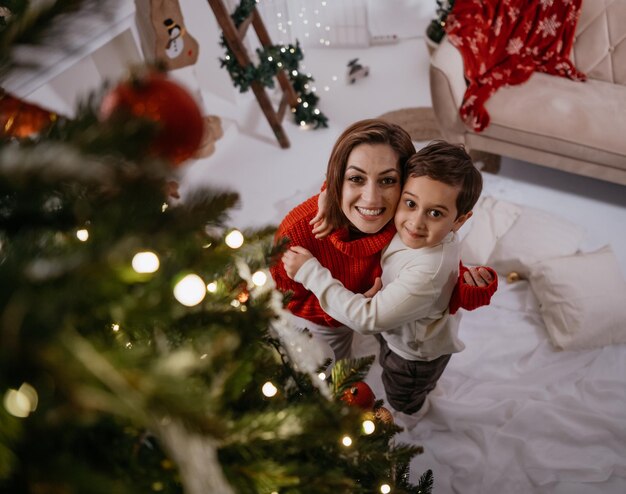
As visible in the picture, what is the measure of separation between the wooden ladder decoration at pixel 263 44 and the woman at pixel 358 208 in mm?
1369

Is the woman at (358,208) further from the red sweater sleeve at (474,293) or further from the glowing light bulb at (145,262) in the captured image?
the glowing light bulb at (145,262)

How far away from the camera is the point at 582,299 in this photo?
180cm

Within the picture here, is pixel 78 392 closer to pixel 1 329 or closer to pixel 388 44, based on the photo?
pixel 1 329

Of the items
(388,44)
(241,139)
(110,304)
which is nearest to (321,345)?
(110,304)

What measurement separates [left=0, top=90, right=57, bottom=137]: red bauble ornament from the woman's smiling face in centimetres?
64

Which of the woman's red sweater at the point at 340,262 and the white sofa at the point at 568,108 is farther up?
the woman's red sweater at the point at 340,262

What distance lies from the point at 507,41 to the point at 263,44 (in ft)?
4.27

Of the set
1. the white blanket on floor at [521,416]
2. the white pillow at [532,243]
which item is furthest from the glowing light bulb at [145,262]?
the white pillow at [532,243]

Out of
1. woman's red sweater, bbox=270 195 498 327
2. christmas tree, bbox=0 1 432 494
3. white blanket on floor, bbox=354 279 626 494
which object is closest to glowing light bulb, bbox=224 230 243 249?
christmas tree, bbox=0 1 432 494

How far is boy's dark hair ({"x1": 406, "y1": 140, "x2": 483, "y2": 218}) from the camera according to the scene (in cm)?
101

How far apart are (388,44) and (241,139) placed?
1.54 meters

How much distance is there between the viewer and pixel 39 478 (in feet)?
1.19

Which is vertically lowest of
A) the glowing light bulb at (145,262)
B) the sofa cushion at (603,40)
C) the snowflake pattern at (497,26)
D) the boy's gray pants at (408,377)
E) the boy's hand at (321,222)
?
the boy's gray pants at (408,377)

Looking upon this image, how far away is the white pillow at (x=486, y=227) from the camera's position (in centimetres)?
209
